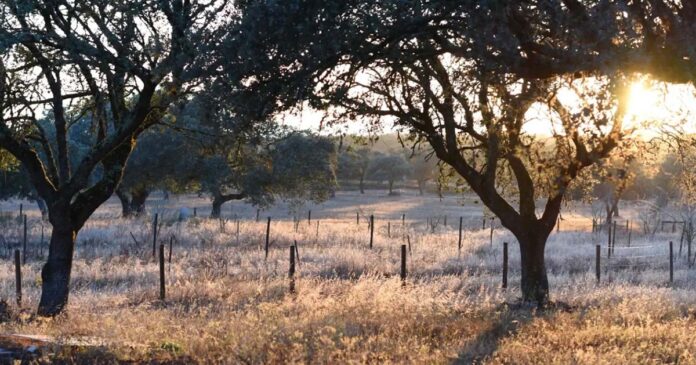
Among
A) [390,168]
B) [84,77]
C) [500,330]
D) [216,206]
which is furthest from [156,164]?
[390,168]

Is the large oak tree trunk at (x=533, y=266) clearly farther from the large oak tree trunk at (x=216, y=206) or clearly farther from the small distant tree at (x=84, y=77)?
the large oak tree trunk at (x=216, y=206)

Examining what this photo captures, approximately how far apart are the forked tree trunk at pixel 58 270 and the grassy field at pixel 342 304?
0.37m

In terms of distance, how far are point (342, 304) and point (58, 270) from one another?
5.46 m

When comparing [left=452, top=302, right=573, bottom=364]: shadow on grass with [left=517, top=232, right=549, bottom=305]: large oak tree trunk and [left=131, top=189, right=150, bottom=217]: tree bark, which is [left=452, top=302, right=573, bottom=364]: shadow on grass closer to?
[left=517, top=232, right=549, bottom=305]: large oak tree trunk

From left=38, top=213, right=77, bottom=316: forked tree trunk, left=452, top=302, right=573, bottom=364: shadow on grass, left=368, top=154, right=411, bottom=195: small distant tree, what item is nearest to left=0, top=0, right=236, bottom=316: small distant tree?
left=38, top=213, right=77, bottom=316: forked tree trunk

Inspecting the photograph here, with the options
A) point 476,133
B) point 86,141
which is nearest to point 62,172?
point 476,133

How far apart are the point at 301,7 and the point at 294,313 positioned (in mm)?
5102

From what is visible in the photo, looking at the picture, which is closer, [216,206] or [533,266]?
[533,266]

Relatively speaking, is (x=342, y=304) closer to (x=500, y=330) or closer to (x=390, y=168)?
(x=500, y=330)

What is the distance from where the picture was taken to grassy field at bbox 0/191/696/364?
7.48 m

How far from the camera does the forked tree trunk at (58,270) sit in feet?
42.2

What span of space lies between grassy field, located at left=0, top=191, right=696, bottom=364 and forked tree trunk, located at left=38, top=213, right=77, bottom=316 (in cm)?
37

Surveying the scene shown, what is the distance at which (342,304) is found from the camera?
38.2 feet

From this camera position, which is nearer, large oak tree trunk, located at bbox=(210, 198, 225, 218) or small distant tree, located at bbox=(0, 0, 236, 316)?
small distant tree, located at bbox=(0, 0, 236, 316)
